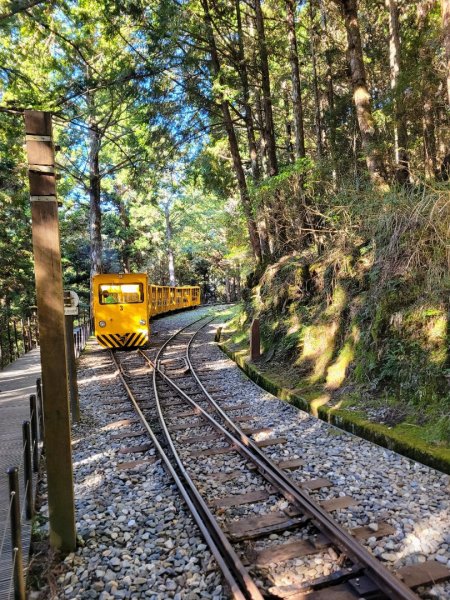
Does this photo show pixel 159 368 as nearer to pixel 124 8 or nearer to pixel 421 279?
pixel 421 279

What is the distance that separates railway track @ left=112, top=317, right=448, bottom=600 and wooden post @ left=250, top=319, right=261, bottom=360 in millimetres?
3050

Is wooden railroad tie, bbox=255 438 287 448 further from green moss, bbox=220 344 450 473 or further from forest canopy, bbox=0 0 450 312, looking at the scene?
forest canopy, bbox=0 0 450 312

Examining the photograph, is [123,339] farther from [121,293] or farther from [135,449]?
[135,449]

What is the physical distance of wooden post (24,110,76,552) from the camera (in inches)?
155

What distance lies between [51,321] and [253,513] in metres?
2.85

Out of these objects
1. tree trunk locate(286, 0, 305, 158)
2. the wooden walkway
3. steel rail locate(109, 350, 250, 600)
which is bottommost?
steel rail locate(109, 350, 250, 600)

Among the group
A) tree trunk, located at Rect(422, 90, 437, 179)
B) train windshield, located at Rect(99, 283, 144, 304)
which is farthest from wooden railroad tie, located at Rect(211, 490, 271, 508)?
train windshield, located at Rect(99, 283, 144, 304)

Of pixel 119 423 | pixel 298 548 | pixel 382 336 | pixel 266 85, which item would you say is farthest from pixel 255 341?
pixel 266 85

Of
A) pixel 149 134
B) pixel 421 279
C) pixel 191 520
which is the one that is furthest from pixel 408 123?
pixel 191 520

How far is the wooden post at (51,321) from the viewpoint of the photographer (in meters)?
3.94

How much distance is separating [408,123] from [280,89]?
11109mm

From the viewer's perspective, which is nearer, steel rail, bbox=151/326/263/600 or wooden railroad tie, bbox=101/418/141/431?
steel rail, bbox=151/326/263/600

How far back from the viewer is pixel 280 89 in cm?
2109

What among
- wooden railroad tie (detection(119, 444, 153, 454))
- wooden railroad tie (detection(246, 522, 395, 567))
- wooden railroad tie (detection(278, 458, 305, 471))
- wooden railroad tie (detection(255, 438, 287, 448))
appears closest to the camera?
wooden railroad tie (detection(246, 522, 395, 567))
